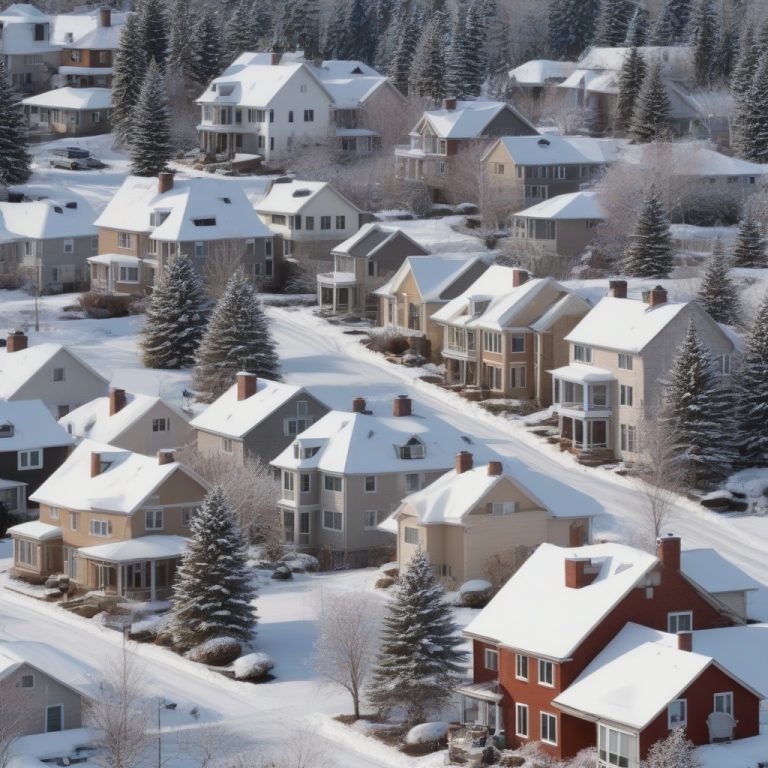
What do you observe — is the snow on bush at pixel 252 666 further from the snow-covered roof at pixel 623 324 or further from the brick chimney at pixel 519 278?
the brick chimney at pixel 519 278

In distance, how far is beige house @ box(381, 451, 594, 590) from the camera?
2968 inches

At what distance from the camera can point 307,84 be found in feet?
461

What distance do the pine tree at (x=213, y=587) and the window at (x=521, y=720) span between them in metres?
12.1

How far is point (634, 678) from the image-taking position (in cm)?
→ 5775

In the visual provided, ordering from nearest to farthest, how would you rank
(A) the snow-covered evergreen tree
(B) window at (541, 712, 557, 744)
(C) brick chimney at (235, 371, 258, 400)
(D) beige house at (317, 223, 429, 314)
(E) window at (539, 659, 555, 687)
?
(B) window at (541, 712, 557, 744)
(E) window at (539, 659, 555, 687)
(C) brick chimney at (235, 371, 258, 400)
(A) the snow-covered evergreen tree
(D) beige house at (317, 223, 429, 314)

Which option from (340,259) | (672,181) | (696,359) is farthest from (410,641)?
(672,181)

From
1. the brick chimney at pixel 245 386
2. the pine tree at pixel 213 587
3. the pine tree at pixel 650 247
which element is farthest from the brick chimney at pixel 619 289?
the pine tree at pixel 213 587

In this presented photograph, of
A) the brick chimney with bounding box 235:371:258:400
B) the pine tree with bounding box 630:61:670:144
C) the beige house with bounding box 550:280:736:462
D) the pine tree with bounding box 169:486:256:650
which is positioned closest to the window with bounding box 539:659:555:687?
the pine tree with bounding box 169:486:256:650

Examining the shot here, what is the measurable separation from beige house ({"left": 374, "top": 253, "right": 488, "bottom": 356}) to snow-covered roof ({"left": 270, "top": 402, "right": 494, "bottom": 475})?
2076 cm

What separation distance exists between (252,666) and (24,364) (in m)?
32.1

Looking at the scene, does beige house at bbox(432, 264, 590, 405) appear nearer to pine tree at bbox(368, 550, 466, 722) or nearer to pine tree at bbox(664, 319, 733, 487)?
pine tree at bbox(664, 319, 733, 487)

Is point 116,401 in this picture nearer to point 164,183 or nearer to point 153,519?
point 153,519

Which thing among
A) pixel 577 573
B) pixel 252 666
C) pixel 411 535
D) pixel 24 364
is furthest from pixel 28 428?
pixel 577 573

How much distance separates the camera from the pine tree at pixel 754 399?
86.9 m
